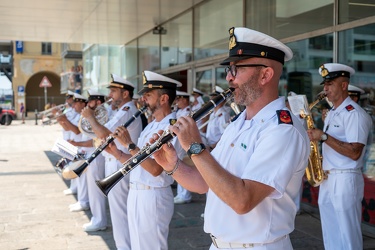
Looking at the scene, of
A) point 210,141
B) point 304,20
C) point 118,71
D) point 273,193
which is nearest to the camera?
point 273,193

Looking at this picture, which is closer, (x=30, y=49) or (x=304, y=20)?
(x=304, y=20)

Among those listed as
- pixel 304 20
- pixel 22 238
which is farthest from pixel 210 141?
pixel 22 238

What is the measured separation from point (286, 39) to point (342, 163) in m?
3.22

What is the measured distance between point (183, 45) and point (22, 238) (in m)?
6.87

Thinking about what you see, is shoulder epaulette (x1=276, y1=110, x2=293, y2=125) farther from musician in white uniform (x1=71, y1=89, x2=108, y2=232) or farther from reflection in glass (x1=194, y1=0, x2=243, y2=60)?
reflection in glass (x1=194, y1=0, x2=243, y2=60)

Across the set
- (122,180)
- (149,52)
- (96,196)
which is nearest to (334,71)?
(122,180)

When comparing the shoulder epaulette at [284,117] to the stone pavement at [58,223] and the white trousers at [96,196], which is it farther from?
the white trousers at [96,196]

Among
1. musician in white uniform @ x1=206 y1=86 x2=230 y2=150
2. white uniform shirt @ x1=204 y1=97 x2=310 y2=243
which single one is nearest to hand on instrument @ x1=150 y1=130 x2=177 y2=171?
white uniform shirt @ x1=204 y1=97 x2=310 y2=243

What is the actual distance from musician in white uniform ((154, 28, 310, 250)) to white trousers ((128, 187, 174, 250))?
1.63 m

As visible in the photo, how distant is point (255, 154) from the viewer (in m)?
2.05

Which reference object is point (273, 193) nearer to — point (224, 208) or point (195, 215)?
point (224, 208)

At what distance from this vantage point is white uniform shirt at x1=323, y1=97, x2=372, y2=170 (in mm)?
4363

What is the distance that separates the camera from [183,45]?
37.0ft

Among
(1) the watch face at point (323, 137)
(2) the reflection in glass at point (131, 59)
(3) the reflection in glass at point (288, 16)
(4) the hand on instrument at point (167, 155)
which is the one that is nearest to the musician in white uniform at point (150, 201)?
(4) the hand on instrument at point (167, 155)
